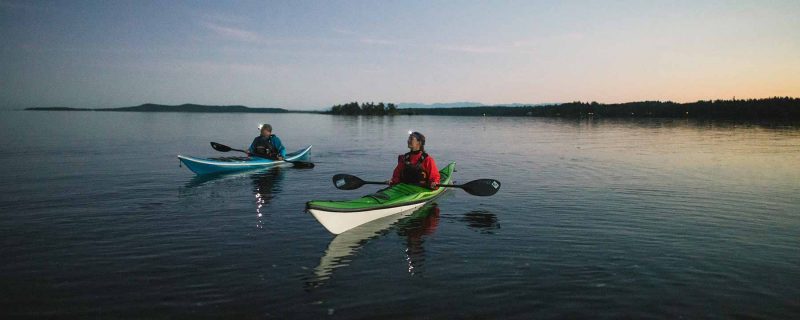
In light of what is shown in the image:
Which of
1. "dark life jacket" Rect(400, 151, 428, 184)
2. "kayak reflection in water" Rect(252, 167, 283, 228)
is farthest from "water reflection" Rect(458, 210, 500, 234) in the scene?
"kayak reflection in water" Rect(252, 167, 283, 228)

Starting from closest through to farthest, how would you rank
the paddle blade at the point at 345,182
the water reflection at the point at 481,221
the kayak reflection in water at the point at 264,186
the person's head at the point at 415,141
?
the water reflection at the point at 481,221
the person's head at the point at 415,141
the kayak reflection in water at the point at 264,186
the paddle blade at the point at 345,182

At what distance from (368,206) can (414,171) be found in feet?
8.35

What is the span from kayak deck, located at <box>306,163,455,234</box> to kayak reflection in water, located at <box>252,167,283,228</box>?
217 centimetres

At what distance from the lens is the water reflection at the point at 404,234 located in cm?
813

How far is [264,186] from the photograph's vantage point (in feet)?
55.3

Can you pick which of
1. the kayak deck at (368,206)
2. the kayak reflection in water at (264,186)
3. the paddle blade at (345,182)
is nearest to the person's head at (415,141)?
the kayak deck at (368,206)

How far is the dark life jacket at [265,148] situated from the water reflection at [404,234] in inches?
408

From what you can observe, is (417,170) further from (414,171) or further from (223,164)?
(223,164)

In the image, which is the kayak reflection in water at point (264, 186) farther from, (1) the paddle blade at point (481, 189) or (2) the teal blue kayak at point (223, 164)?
(1) the paddle blade at point (481, 189)

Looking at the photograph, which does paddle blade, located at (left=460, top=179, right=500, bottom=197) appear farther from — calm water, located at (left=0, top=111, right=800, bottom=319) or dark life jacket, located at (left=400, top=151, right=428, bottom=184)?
dark life jacket, located at (left=400, top=151, right=428, bottom=184)

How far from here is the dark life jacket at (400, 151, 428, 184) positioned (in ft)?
41.3

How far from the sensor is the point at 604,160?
2558 cm

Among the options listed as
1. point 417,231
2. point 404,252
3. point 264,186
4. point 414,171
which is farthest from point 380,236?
point 264,186

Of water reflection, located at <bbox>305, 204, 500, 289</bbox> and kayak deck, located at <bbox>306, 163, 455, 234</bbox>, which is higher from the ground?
kayak deck, located at <bbox>306, 163, 455, 234</bbox>
